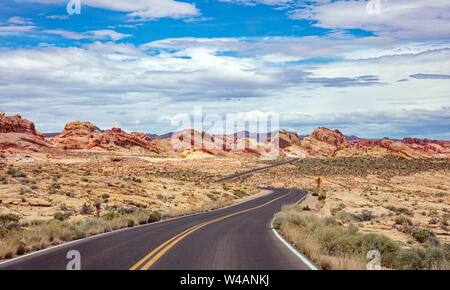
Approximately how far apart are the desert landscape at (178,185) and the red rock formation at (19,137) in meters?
0.33

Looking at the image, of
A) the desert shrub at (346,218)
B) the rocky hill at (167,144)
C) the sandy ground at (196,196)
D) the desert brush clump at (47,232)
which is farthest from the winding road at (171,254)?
the rocky hill at (167,144)

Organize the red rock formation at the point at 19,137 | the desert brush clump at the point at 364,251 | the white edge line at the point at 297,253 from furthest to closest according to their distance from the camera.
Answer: the red rock formation at the point at 19,137 < the desert brush clump at the point at 364,251 < the white edge line at the point at 297,253

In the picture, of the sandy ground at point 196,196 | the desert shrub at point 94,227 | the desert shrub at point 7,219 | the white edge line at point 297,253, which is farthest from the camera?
the sandy ground at point 196,196

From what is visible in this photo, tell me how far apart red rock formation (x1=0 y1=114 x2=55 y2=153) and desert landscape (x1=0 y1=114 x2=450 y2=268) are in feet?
1.07

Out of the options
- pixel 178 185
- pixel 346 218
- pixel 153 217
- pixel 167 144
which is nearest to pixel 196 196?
pixel 178 185

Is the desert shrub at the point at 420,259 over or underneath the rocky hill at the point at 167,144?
over

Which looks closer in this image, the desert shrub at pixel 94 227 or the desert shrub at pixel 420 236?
the desert shrub at pixel 94 227

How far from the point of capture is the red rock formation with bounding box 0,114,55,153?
104900 millimetres

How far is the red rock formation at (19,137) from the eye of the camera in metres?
105

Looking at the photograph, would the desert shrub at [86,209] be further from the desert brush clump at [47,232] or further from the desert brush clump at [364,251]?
the desert brush clump at [364,251]

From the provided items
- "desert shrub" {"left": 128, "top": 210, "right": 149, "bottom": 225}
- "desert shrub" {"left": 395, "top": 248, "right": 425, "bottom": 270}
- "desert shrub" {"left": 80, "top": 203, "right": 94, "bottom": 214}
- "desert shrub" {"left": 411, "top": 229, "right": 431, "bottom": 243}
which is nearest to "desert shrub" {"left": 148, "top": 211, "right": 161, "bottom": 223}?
"desert shrub" {"left": 128, "top": 210, "right": 149, "bottom": 225}

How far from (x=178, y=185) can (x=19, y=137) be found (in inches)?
3286

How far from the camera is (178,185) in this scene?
46.5 metres
